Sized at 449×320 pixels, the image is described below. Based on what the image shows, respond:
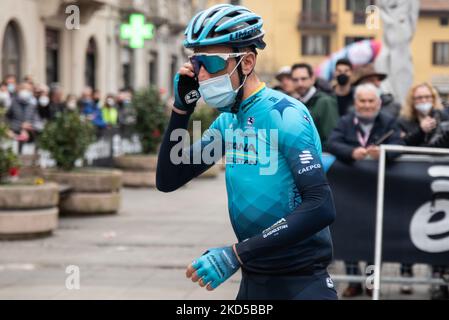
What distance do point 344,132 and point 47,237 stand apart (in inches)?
178

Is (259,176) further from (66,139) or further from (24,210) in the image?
(66,139)

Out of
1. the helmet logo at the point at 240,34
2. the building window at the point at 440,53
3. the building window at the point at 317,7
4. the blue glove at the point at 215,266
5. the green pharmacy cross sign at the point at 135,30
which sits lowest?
the blue glove at the point at 215,266

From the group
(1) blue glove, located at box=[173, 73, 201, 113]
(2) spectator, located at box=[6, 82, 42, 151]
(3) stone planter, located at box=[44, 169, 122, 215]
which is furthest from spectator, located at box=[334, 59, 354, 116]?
(2) spectator, located at box=[6, 82, 42, 151]

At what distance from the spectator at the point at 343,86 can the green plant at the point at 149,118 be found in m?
9.11

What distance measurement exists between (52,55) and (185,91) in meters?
28.6

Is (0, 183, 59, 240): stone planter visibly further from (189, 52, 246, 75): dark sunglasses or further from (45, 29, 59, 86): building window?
(45, 29, 59, 86): building window

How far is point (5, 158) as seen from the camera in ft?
39.0

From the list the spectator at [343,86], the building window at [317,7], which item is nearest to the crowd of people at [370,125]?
the spectator at [343,86]

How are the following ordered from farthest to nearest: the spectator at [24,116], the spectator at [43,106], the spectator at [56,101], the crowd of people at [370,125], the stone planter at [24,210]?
the spectator at [56,101] < the spectator at [43,106] < the spectator at [24,116] < the stone planter at [24,210] < the crowd of people at [370,125]

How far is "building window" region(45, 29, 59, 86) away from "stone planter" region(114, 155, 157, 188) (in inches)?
478

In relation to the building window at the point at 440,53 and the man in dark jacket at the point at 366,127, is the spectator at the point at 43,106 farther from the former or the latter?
the building window at the point at 440,53

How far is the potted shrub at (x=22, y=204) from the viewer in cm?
1157
